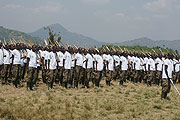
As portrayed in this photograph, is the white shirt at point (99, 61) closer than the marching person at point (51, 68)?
No

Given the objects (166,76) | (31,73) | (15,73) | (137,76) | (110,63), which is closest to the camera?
(166,76)

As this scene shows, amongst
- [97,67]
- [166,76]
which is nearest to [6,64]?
[97,67]

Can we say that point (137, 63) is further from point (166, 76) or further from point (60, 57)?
point (60, 57)

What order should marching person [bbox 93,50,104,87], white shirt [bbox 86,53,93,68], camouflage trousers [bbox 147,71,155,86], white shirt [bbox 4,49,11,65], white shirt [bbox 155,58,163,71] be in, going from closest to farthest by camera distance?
white shirt [bbox 4,49,11,65]
white shirt [bbox 86,53,93,68]
marching person [bbox 93,50,104,87]
white shirt [bbox 155,58,163,71]
camouflage trousers [bbox 147,71,155,86]

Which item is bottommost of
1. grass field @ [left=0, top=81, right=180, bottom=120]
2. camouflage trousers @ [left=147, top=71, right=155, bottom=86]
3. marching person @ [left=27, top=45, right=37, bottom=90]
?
grass field @ [left=0, top=81, right=180, bottom=120]

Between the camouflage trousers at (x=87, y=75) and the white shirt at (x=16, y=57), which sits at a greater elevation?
the white shirt at (x=16, y=57)

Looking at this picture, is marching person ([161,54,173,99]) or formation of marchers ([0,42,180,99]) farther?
formation of marchers ([0,42,180,99])

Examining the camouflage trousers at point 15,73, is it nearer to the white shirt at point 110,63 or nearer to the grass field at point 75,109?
the grass field at point 75,109

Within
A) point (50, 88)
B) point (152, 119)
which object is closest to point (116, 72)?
point (50, 88)

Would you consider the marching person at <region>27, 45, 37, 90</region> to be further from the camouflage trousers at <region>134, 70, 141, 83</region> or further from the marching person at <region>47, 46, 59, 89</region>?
the camouflage trousers at <region>134, 70, 141, 83</region>

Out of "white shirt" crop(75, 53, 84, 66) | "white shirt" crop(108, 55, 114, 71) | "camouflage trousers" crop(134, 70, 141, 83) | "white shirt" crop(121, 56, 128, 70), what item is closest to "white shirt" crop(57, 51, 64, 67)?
"white shirt" crop(75, 53, 84, 66)

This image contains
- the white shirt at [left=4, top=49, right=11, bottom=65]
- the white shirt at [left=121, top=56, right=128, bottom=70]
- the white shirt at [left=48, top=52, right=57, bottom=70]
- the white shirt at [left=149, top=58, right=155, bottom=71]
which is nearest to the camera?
the white shirt at [left=48, top=52, right=57, bottom=70]

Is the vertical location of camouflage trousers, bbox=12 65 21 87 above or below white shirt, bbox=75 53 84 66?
below

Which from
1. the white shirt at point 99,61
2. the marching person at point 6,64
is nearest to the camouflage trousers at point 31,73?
the marching person at point 6,64
